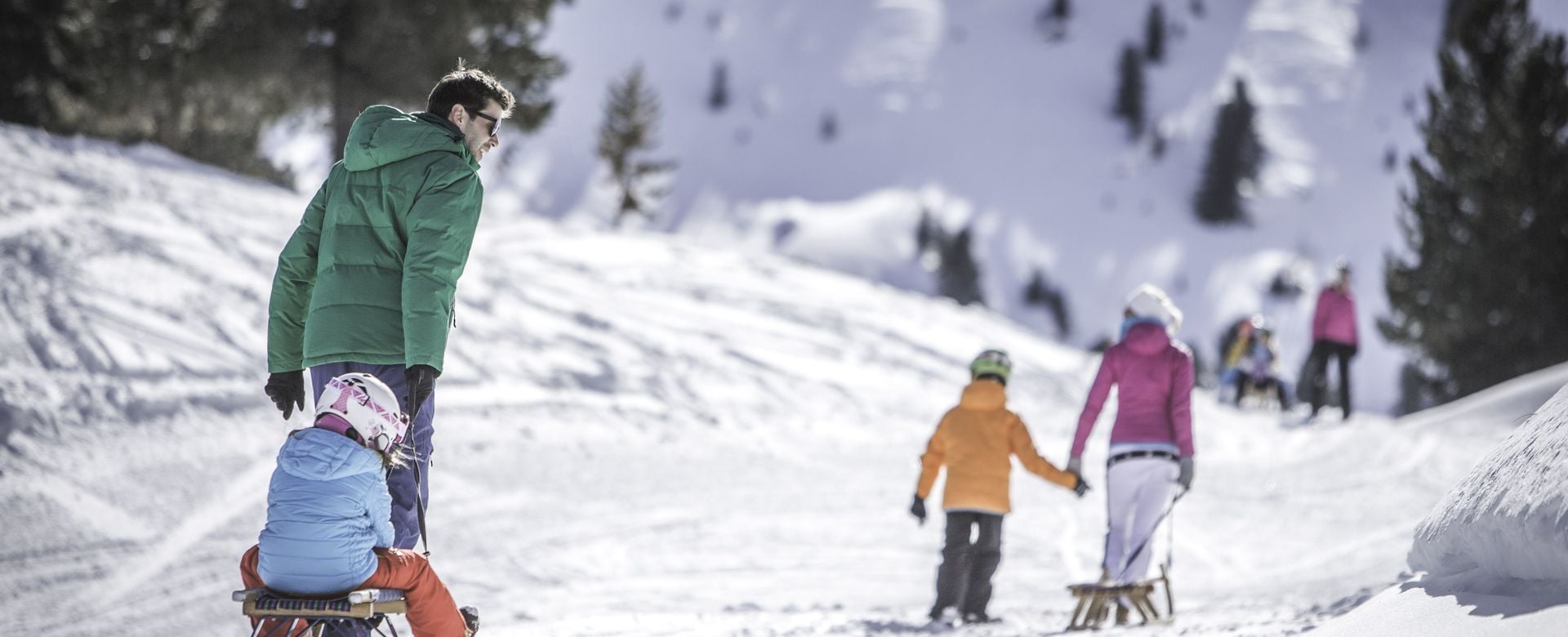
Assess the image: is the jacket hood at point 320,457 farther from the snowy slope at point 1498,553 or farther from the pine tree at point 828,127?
the pine tree at point 828,127

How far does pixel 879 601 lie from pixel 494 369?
5.79m

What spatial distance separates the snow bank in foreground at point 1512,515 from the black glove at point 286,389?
3599mm

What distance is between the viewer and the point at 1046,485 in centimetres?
1113

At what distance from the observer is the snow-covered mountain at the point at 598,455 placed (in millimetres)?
6285

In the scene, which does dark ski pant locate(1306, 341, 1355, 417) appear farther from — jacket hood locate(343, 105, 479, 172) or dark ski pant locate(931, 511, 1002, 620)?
jacket hood locate(343, 105, 479, 172)

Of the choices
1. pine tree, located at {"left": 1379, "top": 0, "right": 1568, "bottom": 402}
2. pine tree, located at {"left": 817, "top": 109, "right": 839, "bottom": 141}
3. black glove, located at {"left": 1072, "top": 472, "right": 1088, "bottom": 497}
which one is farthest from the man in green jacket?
pine tree, located at {"left": 817, "top": 109, "right": 839, "bottom": 141}

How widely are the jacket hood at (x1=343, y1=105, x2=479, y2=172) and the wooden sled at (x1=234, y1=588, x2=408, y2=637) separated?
1.35 meters

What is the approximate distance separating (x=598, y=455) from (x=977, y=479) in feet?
15.8

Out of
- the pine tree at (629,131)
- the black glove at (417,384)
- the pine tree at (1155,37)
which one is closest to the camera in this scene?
the black glove at (417,384)

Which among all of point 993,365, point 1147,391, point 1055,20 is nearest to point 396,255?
point 993,365

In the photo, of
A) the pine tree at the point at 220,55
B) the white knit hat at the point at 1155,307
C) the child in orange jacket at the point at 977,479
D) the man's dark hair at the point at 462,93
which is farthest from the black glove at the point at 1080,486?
the pine tree at the point at 220,55

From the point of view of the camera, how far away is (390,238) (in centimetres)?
392

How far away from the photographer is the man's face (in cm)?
406

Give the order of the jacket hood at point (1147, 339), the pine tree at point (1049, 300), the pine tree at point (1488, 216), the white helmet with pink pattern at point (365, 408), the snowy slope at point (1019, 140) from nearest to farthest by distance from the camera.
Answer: the white helmet with pink pattern at point (365, 408) → the jacket hood at point (1147, 339) → the pine tree at point (1488, 216) → the pine tree at point (1049, 300) → the snowy slope at point (1019, 140)
